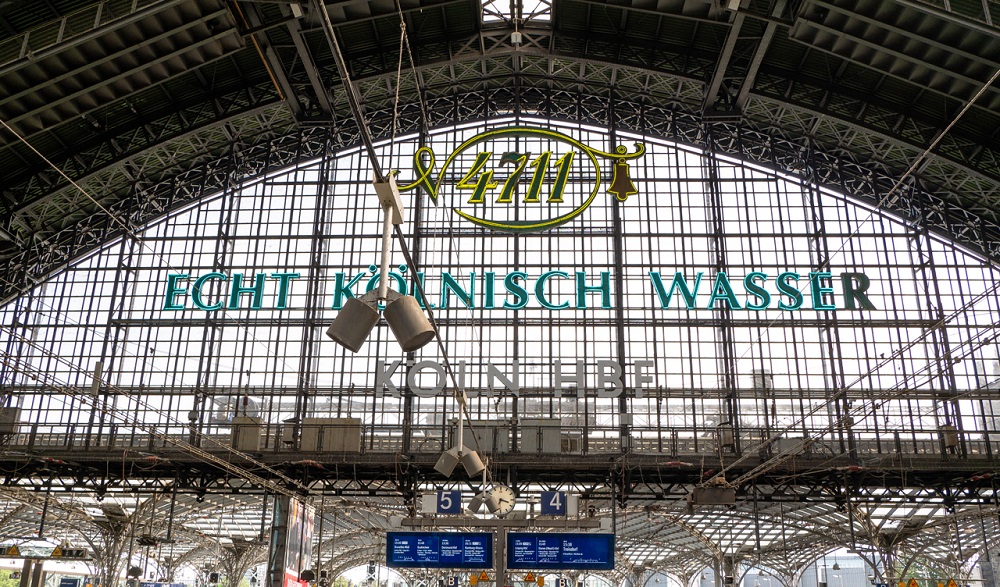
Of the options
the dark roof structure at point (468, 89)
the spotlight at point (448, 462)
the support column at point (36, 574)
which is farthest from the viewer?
the support column at point (36, 574)

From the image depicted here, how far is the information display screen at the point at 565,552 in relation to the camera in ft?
78.6

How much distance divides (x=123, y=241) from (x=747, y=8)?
80.9ft

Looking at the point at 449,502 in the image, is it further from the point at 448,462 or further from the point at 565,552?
the point at 448,462

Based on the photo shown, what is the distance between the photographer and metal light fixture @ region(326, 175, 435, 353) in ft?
21.8

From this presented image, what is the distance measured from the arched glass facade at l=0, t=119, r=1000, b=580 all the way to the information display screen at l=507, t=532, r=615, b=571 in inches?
144

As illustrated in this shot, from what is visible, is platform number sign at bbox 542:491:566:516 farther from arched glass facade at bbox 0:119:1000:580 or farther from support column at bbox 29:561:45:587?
support column at bbox 29:561:45:587

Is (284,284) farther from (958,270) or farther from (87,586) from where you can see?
(958,270)

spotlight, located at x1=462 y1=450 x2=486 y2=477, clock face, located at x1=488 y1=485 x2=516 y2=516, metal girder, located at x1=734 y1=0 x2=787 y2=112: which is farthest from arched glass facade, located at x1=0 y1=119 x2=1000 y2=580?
spotlight, located at x1=462 y1=450 x2=486 y2=477

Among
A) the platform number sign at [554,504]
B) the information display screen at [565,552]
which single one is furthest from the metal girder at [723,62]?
the information display screen at [565,552]

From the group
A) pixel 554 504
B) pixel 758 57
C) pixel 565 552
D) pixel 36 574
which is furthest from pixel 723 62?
pixel 36 574

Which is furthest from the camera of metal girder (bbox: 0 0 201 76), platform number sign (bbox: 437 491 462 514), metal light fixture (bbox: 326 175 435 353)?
platform number sign (bbox: 437 491 462 514)

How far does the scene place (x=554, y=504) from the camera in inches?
945

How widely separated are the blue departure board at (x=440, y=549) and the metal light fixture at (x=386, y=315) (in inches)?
720

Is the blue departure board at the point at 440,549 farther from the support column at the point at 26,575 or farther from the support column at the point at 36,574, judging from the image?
the support column at the point at 36,574
